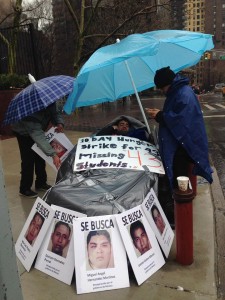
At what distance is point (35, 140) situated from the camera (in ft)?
15.6

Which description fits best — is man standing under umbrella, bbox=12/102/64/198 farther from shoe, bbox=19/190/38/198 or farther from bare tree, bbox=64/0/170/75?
bare tree, bbox=64/0/170/75

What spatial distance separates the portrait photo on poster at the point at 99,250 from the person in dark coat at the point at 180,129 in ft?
3.53

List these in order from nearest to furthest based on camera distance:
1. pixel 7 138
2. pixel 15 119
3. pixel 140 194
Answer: pixel 140 194
pixel 15 119
pixel 7 138

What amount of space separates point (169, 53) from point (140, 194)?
2.27 m

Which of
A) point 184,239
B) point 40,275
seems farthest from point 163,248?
point 40,275

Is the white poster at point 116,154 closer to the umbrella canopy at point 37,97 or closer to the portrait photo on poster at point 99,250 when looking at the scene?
the umbrella canopy at point 37,97

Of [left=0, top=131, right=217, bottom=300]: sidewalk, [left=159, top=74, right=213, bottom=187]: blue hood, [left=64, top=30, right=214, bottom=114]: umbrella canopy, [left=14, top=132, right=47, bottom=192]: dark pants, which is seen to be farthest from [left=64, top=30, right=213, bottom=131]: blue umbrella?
[left=0, top=131, right=217, bottom=300]: sidewalk

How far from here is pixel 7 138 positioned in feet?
35.9

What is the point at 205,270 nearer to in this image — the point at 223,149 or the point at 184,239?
the point at 184,239

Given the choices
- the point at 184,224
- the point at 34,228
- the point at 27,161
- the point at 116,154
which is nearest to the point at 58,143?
the point at 27,161

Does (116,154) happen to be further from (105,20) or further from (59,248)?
(105,20)

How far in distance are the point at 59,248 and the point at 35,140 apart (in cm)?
191

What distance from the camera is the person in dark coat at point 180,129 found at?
366 centimetres

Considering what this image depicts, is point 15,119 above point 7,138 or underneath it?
above
